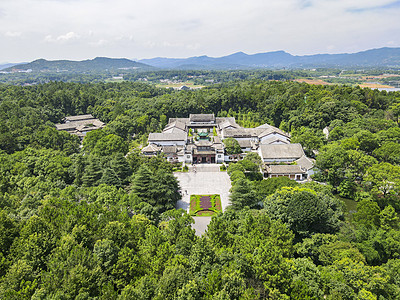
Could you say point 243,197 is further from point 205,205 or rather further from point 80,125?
point 80,125

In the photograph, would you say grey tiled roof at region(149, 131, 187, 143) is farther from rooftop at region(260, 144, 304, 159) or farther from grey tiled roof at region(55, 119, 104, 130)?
grey tiled roof at region(55, 119, 104, 130)

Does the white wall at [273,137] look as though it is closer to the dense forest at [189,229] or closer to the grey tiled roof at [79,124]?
the dense forest at [189,229]

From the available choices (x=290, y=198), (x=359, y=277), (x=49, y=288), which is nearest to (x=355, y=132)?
(x=290, y=198)

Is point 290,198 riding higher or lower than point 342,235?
higher

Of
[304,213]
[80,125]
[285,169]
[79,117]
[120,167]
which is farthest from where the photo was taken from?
[79,117]

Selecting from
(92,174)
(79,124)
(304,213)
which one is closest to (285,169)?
(304,213)

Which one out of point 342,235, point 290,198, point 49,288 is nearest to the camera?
point 49,288

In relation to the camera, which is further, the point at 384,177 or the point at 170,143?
the point at 170,143

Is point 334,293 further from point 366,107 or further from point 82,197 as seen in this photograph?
point 366,107
